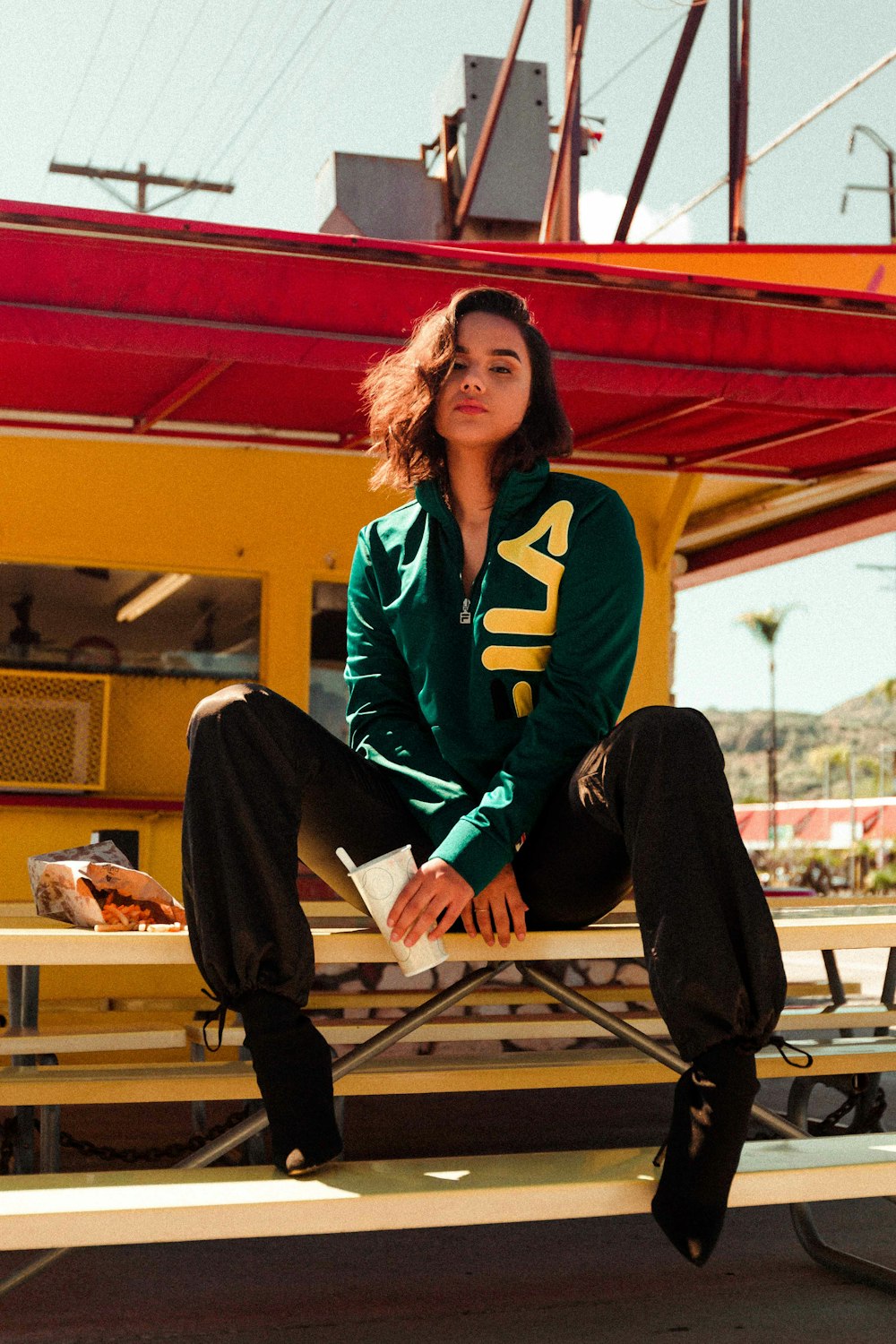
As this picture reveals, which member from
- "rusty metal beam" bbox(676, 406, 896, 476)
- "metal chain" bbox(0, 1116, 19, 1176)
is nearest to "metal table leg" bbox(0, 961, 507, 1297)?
"metal chain" bbox(0, 1116, 19, 1176)

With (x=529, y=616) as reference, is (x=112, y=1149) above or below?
below

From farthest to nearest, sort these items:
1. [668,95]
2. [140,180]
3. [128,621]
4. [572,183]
A: [140,180], [572,183], [668,95], [128,621]

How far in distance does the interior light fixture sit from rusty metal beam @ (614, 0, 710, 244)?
3973mm

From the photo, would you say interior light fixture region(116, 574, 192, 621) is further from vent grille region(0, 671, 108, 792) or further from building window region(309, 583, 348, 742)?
building window region(309, 583, 348, 742)

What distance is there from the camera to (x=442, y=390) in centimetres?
272

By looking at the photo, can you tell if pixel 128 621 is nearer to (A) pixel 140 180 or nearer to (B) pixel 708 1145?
(B) pixel 708 1145

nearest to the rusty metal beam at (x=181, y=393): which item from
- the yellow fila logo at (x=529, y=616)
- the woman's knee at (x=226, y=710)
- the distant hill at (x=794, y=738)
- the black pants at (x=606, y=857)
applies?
Result: the yellow fila logo at (x=529, y=616)

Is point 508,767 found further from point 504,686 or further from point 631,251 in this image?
point 631,251

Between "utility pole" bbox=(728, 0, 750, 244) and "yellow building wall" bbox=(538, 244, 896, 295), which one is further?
"utility pole" bbox=(728, 0, 750, 244)

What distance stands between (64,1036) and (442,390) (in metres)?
1.69

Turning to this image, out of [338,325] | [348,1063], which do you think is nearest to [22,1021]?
[348,1063]

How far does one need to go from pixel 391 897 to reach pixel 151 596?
4742 millimetres

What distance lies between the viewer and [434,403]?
275 centimetres

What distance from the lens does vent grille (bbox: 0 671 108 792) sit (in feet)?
20.2
